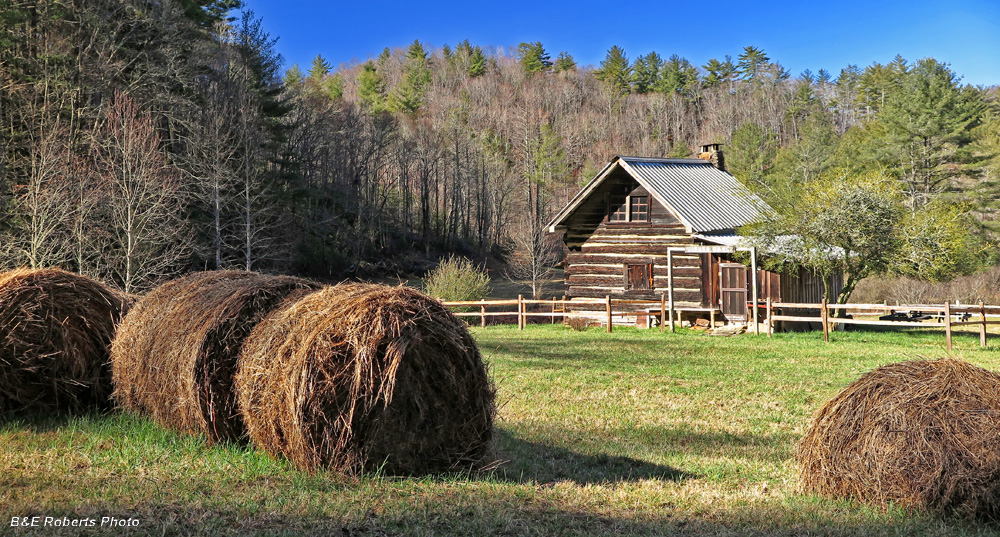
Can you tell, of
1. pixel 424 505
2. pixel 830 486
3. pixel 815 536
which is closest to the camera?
pixel 815 536

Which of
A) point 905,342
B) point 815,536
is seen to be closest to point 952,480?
point 815,536

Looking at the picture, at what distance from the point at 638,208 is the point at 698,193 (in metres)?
2.81

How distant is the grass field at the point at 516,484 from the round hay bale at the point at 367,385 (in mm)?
229

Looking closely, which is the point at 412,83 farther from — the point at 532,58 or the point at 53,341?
the point at 53,341

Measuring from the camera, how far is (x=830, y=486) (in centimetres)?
611

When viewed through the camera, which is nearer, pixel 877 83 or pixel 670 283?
pixel 670 283

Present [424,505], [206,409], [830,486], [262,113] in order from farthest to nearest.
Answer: [262,113] → [206,409] → [830,486] → [424,505]

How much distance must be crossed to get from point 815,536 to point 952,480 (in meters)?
1.25

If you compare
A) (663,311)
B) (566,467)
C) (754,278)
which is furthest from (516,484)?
(663,311)

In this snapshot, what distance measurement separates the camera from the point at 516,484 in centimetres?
629

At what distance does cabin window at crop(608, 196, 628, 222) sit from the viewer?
27.5m

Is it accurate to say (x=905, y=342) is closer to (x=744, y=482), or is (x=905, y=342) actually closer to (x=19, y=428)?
(x=744, y=482)

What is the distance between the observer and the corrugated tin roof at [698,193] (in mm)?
26000

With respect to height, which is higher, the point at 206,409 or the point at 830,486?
the point at 206,409
